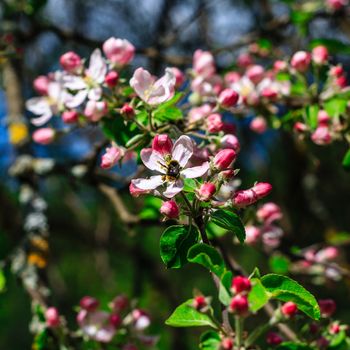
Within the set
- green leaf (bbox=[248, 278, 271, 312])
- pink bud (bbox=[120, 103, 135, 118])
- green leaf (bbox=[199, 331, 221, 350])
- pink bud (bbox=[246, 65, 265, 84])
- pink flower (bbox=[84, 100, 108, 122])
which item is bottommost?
green leaf (bbox=[199, 331, 221, 350])

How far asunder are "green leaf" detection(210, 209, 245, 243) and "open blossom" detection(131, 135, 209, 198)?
3.1 inches

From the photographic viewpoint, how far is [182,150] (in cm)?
105

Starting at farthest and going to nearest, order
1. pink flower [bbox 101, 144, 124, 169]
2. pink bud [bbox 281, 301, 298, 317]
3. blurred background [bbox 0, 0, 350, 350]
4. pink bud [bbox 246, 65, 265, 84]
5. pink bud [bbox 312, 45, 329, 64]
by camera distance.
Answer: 1. blurred background [bbox 0, 0, 350, 350]
2. pink bud [bbox 246, 65, 265, 84]
3. pink bud [bbox 312, 45, 329, 64]
4. pink flower [bbox 101, 144, 124, 169]
5. pink bud [bbox 281, 301, 298, 317]

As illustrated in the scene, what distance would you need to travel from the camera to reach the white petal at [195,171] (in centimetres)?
99

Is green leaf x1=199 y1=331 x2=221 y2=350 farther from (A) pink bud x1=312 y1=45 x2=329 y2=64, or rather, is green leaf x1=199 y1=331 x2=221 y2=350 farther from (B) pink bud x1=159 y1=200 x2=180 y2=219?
(A) pink bud x1=312 y1=45 x2=329 y2=64

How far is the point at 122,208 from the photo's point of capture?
169cm

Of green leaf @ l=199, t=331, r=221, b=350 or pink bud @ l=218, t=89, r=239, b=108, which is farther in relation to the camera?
pink bud @ l=218, t=89, r=239, b=108

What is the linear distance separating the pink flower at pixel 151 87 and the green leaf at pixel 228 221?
298 millimetres

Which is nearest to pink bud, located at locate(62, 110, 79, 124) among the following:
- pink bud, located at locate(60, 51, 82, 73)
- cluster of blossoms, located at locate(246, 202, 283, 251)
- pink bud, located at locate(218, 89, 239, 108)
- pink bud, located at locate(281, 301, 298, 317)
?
pink bud, located at locate(60, 51, 82, 73)

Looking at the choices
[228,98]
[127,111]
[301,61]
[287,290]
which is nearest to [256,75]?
[301,61]

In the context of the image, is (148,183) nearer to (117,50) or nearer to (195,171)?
(195,171)

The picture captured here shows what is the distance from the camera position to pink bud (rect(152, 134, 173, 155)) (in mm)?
1036

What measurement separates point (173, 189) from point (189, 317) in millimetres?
237

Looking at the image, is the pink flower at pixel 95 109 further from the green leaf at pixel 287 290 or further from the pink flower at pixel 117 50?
the green leaf at pixel 287 290
